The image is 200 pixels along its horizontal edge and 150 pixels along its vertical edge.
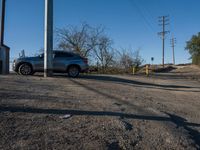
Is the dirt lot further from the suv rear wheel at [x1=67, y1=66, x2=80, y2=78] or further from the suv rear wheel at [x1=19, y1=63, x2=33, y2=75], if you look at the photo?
the suv rear wheel at [x1=67, y1=66, x2=80, y2=78]

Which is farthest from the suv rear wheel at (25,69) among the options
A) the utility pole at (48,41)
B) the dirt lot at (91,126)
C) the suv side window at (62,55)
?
the dirt lot at (91,126)

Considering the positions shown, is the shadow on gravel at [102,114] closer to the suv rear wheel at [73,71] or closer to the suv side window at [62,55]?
the suv rear wheel at [73,71]

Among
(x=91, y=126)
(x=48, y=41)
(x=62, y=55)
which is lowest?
(x=91, y=126)

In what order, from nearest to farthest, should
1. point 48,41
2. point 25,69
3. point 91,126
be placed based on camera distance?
point 91,126 → point 48,41 → point 25,69

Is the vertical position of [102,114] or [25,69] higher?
[25,69]

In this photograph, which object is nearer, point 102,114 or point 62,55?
point 102,114

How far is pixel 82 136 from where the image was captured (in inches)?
232

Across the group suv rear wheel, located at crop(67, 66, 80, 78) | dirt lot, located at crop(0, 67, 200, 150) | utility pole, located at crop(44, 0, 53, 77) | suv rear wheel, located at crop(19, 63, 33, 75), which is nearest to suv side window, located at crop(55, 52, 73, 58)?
suv rear wheel, located at crop(67, 66, 80, 78)

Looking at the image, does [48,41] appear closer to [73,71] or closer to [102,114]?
[73,71]

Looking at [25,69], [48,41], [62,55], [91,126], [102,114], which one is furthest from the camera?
[62,55]

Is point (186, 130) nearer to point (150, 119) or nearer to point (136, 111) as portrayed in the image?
point (150, 119)

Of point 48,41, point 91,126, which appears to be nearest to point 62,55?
point 48,41

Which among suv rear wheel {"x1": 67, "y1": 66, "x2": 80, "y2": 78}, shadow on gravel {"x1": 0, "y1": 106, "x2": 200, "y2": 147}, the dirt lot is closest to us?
the dirt lot

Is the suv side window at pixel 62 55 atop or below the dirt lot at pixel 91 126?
atop
